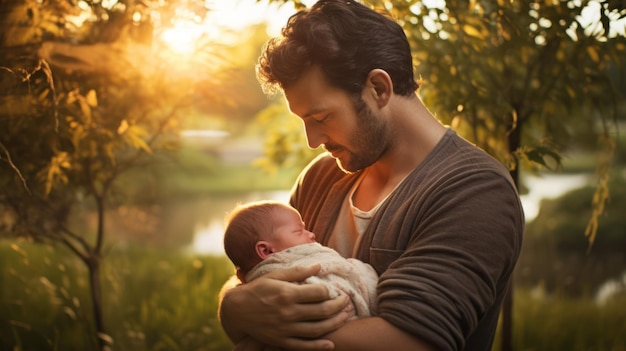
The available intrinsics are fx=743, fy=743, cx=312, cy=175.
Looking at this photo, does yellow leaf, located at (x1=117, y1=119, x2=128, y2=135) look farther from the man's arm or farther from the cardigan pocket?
the man's arm

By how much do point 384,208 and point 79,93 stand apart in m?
1.36

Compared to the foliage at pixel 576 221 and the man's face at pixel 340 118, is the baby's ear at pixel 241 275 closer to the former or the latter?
the man's face at pixel 340 118

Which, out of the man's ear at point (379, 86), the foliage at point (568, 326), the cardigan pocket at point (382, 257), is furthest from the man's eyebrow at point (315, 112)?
the foliage at point (568, 326)

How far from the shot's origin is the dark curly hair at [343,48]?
1.80 metres

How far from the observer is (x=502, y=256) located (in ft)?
5.24

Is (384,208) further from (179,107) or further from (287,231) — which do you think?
(179,107)

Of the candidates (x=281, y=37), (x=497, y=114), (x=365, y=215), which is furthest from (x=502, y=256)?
(x=497, y=114)

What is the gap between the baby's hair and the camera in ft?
5.82

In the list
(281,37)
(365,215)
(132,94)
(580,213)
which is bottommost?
(580,213)

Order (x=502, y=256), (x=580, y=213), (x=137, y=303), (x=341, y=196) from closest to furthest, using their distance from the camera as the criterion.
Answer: (x=502, y=256)
(x=341, y=196)
(x=137, y=303)
(x=580, y=213)

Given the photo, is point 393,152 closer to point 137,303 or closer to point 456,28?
point 456,28

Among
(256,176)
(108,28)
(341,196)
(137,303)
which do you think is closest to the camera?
(341,196)

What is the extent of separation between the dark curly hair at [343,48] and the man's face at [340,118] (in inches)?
1.0

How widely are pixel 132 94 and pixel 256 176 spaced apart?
13.1m
